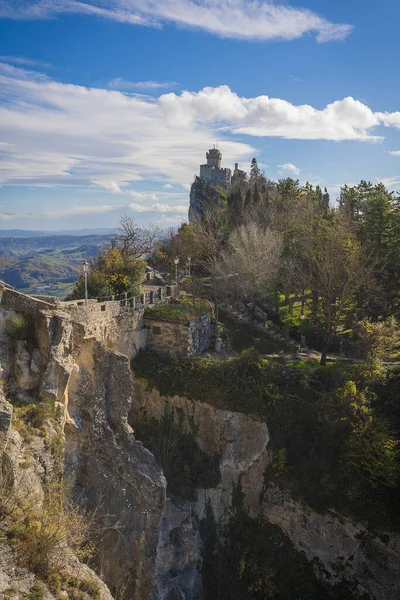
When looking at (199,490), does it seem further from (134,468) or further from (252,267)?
(252,267)

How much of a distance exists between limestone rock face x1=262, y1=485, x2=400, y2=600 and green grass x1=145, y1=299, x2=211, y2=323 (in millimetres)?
10490

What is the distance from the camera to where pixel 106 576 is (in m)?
16.7

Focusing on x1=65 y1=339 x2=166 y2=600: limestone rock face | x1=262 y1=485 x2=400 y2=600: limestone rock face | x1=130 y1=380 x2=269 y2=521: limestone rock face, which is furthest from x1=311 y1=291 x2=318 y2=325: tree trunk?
x1=65 y1=339 x2=166 y2=600: limestone rock face

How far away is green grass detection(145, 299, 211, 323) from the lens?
24484 millimetres

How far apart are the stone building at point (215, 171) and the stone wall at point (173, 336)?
66.4m

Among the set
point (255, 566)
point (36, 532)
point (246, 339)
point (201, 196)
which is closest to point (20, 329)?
point (36, 532)

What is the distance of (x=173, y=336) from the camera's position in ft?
79.9

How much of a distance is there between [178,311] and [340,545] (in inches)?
586

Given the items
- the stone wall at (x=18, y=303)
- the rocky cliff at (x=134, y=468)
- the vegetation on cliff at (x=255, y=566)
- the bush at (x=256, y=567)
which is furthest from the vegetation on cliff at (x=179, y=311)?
the bush at (x=256, y=567)

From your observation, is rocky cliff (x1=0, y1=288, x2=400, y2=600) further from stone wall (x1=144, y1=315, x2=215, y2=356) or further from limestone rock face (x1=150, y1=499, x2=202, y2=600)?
stone wall (x1=144, y1=315, x2=215, y2=356)

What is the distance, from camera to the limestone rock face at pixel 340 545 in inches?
722

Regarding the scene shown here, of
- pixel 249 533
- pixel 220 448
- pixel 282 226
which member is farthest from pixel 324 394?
pixel 282 226

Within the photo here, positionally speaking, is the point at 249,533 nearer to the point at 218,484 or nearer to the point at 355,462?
the point at 218,484

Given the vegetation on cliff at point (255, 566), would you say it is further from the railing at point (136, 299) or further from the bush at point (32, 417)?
the railing at point (136, 299)
